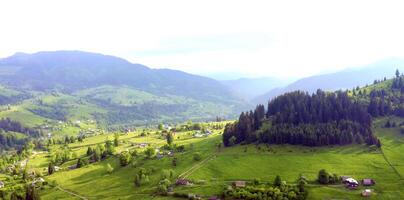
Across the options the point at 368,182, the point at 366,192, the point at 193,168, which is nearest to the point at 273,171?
the point at 193,168

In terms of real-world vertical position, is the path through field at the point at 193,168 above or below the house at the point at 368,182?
above

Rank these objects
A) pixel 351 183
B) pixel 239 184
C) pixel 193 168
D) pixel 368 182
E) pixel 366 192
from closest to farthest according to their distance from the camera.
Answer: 1. pixel 366 192
2. pixel 351 183
3. pixel 368 182
4. pixel 239 184
5. pixel 193 168

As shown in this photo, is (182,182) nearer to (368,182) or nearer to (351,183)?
(351,183)

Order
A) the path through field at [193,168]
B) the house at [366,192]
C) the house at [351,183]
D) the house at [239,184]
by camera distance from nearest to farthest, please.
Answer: the house at [366,192], the house at [351,183], the house at [239,184], the path through field at [193,168]

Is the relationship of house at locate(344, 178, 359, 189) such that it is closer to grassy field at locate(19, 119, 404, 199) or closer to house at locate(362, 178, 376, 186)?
grassy field at locate(19, 119, 404, 199)

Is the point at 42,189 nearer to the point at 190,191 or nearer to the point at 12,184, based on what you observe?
the point at 12,184

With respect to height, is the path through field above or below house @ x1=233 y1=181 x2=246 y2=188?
above

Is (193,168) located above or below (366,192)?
above

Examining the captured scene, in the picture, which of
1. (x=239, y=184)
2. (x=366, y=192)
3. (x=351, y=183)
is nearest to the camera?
(x=366, y=192)

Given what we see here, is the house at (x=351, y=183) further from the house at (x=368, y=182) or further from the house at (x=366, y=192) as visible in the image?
the house at (x=366, y=192)

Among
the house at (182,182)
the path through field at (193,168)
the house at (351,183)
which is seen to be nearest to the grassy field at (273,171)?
the path through field at (193,168)

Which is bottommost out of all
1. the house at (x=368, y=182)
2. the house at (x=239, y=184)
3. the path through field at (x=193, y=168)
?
the house at (x=239, y=184)

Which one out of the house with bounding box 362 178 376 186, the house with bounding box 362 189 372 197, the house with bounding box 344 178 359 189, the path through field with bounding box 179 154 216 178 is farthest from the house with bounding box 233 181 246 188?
the house with bounding box 362 178 376 186

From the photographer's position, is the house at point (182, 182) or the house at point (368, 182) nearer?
the house at point (368, 182)
